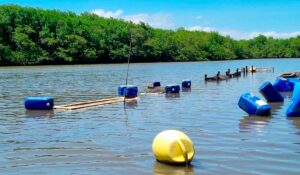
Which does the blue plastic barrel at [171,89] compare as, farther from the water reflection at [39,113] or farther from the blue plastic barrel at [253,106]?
the blue plastic barrel at [253,106]

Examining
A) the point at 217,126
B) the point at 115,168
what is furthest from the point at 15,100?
the point at 115,168

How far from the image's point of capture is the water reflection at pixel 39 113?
74.1 feet

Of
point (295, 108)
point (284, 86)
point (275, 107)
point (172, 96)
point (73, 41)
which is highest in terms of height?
point (73, 41)

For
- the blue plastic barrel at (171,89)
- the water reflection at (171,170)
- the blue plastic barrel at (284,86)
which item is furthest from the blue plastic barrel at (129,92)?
the water reflection at (171,170)

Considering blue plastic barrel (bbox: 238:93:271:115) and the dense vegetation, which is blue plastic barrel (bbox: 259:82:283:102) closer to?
blue plastic barrel (bbox: 238:93:271:115)

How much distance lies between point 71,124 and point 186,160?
29.2 feet

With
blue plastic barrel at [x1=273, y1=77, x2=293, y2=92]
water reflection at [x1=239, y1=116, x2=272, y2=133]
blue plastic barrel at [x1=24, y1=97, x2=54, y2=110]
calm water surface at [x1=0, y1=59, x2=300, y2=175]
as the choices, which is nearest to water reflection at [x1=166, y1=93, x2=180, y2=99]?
calm water surface at [x1=0, y1=59, x2=300, y2=175]

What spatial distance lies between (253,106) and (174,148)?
989cm

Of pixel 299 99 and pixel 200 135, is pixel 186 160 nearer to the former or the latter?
pixel 200 135

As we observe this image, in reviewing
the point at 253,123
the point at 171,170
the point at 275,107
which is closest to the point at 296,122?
the point at 253,123

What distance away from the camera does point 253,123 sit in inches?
749

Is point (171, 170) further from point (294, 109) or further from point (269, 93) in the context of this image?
point (269, 93)

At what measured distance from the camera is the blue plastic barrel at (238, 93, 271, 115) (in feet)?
67.6

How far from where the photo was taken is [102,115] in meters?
22.6
